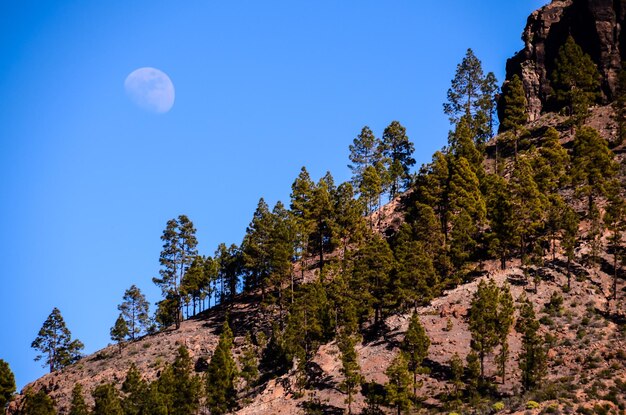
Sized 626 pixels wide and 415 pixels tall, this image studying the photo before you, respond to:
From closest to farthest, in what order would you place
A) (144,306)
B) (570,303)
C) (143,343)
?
(570,303) → (143,343) → (144,306)

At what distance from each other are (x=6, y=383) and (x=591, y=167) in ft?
264

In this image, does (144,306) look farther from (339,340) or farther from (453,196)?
(453,196)

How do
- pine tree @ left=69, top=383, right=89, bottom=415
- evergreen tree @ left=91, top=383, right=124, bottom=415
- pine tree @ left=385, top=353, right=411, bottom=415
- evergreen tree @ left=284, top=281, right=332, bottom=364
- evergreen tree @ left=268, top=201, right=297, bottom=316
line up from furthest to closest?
1. evergreen tree @ left=268, top=201, right=297, bottom=316
2. evergreen tree @ left=284, top=281, right=332, bottom=364
3. pine tree @ left=69, top=383, right=89, bottom=415
4. evergreen tree @ left=91, top=383, right=124, bottom=415
5. pine tree @ left=385, top=353, right=411, bottom=415

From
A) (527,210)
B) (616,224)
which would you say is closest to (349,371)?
(527,210)

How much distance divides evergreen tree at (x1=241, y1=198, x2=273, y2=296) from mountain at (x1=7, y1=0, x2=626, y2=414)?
13.5 ft

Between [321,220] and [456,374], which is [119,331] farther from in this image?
[456,374]

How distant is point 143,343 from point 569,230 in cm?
6073

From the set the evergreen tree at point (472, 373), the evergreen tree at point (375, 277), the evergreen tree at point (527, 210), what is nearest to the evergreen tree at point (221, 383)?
the evergreen tree at point (375, 277)

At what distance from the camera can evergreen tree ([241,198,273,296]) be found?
102m

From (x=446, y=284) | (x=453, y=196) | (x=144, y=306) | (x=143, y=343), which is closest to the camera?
(x=446, y=284)

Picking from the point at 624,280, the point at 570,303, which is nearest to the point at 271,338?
the point at 570,303

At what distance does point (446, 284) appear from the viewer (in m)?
85.8

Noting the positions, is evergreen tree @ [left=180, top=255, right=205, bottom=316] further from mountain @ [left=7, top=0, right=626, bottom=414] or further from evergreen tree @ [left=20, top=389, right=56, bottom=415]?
evergreen tree @ [left=20, top=389, right=56, bottom=415]

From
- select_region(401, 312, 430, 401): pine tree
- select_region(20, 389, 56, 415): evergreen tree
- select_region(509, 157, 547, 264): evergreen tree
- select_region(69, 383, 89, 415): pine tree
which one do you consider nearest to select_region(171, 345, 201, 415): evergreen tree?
select_region(69, 383, 89, 415): pine tree
